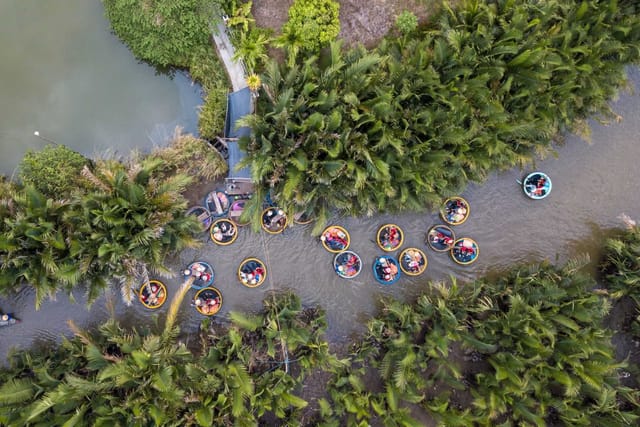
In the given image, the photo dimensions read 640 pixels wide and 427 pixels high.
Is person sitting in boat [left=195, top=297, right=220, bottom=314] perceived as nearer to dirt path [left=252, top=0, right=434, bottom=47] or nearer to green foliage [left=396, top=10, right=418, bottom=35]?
dirt path [left=252, top=0, right=434, bottom=47]

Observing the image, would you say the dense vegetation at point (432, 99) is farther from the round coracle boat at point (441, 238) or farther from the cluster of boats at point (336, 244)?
the round coracle boat at point (441, 238)

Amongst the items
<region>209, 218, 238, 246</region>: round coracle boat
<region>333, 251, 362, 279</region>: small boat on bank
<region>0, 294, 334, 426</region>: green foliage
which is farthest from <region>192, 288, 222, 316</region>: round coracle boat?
<region>333, 251, 362, 279</region>: small boat on bank

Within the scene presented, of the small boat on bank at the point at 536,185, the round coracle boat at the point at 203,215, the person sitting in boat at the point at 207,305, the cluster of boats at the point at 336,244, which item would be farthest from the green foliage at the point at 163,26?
A: the small boat on bank at the point at 536,185

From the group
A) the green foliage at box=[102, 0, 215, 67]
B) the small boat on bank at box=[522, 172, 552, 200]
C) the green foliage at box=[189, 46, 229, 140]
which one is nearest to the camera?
the green foliage at box=[102, 0, 215, 67]

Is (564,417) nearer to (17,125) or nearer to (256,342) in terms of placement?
(256,342)

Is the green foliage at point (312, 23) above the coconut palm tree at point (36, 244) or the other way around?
above
